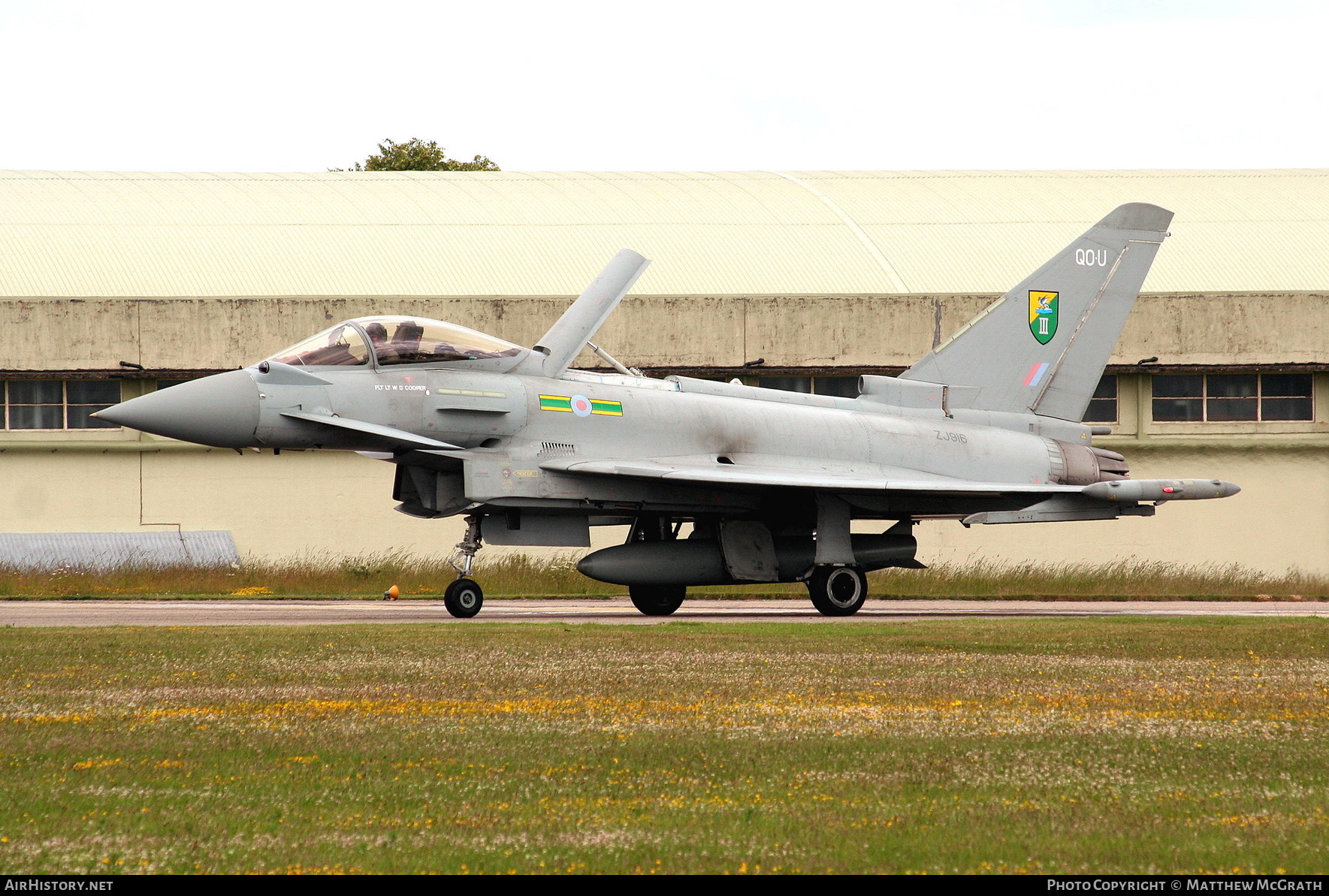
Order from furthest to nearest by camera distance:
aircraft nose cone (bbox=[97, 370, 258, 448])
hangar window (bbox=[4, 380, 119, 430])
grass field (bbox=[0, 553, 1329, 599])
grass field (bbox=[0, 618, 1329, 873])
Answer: hangar window (bbox=[4, 380, 119, 430]) → grass field (bbox=[0, 553, 1329, 599]) → aircraft nose cone (bbox=[97, 370, 258, 448]) → grass field (bbox=[0, 618, 1329, 873])

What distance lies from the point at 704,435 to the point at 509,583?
23.1 ft

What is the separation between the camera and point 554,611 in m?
18.2

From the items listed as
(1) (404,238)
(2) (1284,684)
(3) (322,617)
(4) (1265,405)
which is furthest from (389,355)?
(4) (1265,405)

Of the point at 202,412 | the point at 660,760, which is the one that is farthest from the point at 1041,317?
the point at 660,760

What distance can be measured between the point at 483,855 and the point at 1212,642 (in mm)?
8737

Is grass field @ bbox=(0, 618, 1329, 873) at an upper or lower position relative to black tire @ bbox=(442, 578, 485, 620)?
upper

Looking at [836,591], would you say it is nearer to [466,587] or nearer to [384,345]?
[466,587]

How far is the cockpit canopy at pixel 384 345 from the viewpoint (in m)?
16.2

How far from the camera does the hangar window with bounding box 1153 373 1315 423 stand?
2778 cm

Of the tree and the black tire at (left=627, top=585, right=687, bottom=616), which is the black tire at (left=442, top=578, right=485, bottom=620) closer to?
the black tire at (left=627, top=585, right=687, bottom=616)

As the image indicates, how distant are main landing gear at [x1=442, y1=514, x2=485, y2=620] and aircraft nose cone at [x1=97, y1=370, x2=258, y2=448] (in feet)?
9.16

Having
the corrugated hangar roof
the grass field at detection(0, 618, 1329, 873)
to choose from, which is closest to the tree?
the corrugated hangar roof

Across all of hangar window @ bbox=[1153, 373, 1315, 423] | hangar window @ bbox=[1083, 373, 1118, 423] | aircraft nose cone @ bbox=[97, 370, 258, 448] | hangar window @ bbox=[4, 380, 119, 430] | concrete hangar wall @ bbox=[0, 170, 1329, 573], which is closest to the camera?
aircraft nose cone @ bbox=[97, 370, 258, 448]

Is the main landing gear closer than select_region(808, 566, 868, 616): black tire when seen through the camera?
Yes
